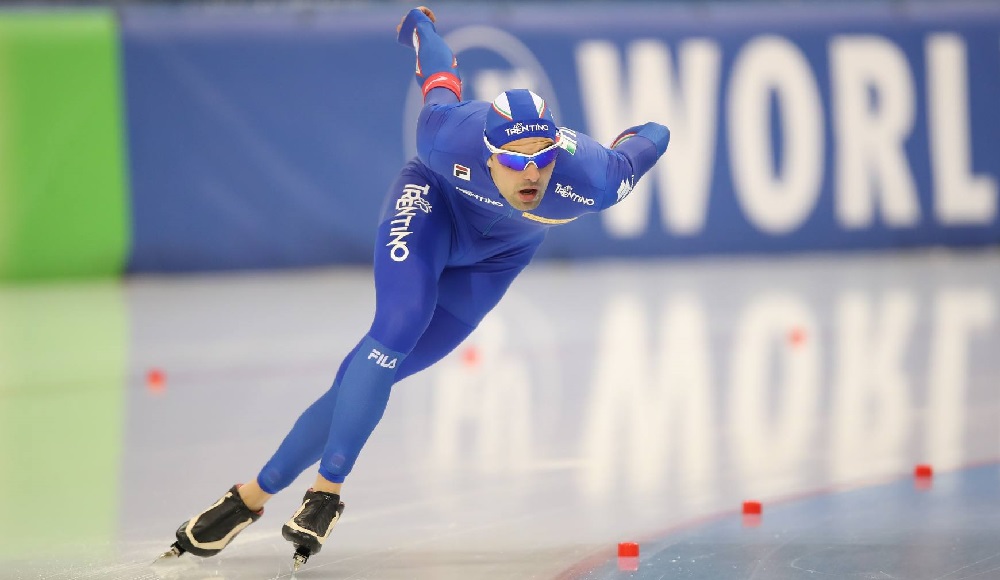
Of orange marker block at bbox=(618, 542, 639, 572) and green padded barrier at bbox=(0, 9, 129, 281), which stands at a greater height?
green padded barrier at bbox=(0, 9, 129, 281)

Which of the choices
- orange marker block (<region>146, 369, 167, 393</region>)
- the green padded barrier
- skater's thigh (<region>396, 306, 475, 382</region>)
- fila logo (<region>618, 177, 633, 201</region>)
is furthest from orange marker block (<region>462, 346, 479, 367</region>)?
the green padded barrier

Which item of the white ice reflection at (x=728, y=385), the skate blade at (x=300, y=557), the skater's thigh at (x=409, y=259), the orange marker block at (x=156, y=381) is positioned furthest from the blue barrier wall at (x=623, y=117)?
the skate blade at (x=300, y=557)

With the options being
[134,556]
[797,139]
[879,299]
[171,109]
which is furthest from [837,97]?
[134,556]

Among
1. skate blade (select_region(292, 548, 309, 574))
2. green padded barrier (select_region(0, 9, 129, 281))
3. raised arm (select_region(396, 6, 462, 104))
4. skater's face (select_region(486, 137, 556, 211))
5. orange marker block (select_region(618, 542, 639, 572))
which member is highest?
green padded barrier (select_region(0, 9, 129, 281))

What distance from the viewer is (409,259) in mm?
3703

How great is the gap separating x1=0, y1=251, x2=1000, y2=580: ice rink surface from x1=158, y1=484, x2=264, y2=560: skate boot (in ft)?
0.21

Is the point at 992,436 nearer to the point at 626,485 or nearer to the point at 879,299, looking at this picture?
the point at 626,485

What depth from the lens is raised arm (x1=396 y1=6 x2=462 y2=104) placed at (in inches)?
162

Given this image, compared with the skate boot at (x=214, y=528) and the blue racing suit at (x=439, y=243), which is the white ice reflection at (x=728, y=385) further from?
the skate boot at (x=214, y=528)

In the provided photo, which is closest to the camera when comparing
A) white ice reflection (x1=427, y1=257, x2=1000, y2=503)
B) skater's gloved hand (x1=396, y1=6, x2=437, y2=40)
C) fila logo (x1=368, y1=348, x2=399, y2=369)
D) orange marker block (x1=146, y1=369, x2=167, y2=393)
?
fila logo (x1=368, y1=348, x2=399, y2=369)

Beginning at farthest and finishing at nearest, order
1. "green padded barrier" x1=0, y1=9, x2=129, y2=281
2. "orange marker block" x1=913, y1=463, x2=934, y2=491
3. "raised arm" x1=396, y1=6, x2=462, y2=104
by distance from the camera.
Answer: "green padded barrier" x1=0, y1=9, x2=129, y2=281, "orange marker block" x1=913, y1=463, x2=934, y2=491, "raised arm" x1=396, y1=6, x2=462, y2=104

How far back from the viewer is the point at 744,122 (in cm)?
1111

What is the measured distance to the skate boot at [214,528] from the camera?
3.68m

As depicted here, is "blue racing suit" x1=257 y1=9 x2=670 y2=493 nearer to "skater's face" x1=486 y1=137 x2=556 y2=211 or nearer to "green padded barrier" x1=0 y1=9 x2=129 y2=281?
"skater's face" x1=486 y1=137 x2=556 y2=211
